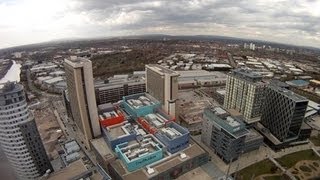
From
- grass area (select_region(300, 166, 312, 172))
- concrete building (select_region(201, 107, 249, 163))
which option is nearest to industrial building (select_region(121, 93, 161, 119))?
concrete building (select_region(201, 107, 249, 163))

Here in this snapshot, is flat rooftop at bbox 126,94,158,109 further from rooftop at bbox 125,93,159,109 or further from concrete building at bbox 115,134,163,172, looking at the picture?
concrete building at bbox 115,134,163,172

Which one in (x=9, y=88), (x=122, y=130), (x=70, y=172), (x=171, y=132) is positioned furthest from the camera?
(x=122, y=130)

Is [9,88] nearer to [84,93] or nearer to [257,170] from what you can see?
[84,93]

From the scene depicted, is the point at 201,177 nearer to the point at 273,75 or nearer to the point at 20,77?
the point at 273,75

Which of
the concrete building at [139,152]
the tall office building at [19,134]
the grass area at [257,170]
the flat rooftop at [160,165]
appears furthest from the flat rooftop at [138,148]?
the grass area at [257,170]

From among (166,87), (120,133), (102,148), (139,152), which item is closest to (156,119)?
(166,87)

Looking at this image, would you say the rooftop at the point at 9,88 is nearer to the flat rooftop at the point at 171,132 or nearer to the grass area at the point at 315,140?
the flat rooftop at the point at 171,132
